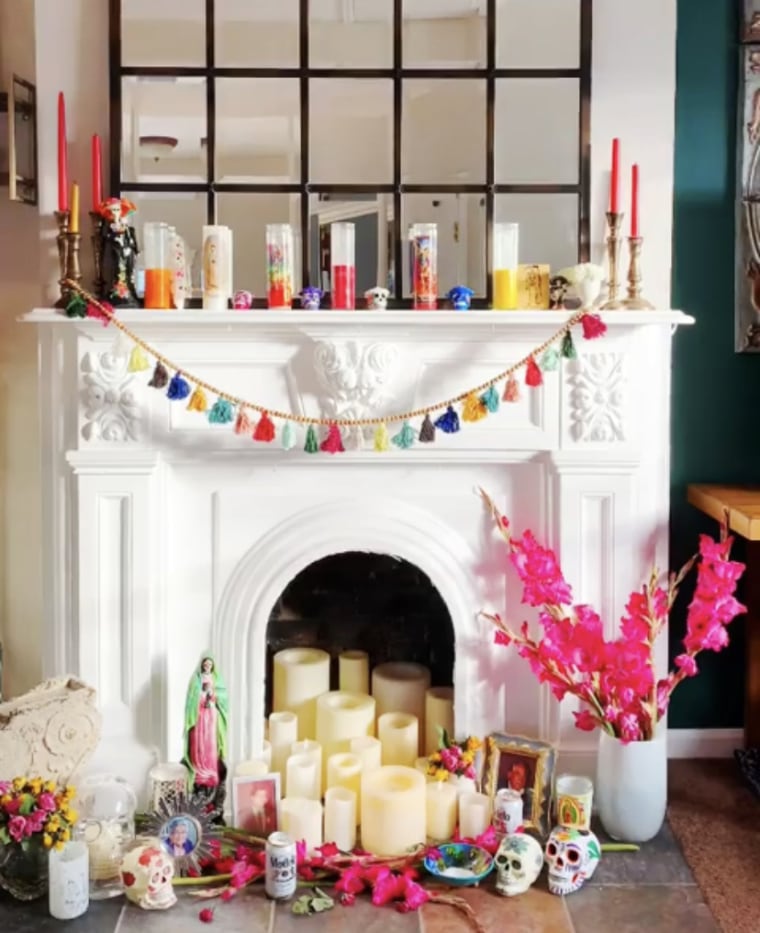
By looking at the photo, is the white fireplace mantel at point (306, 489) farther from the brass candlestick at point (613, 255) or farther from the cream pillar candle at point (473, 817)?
the cream pillar candle at point (473, 817)

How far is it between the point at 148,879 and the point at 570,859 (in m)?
0.89

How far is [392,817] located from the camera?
2.55 metres

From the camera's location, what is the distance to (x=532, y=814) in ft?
8.75

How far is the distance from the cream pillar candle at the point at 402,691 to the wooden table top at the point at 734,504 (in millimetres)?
834

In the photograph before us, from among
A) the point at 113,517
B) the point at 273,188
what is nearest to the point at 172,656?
the point at 113,517

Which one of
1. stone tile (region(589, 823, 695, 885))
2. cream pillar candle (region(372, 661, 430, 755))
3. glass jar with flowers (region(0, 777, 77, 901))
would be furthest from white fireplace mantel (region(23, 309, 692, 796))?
glass jar with flowers (region(0, 777, 77, 901))

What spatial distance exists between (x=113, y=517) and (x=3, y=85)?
120cm

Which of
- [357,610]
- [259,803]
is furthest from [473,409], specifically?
[259,803]

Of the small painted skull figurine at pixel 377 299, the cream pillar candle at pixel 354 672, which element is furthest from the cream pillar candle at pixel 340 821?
the small painted skull figurine at pixel 377 299

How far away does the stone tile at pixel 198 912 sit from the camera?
230cm

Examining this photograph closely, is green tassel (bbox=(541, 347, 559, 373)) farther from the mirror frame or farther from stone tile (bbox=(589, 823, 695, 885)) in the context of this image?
stone tile (bbox=(589, 823, 695, 885))

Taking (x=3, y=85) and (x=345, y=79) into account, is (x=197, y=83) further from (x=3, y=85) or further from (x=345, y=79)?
(x=3, y=85)

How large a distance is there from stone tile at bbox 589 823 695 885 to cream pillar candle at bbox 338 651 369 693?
2.30ft

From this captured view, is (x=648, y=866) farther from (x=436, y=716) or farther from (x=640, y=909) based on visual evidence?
(x=436, y=716)
